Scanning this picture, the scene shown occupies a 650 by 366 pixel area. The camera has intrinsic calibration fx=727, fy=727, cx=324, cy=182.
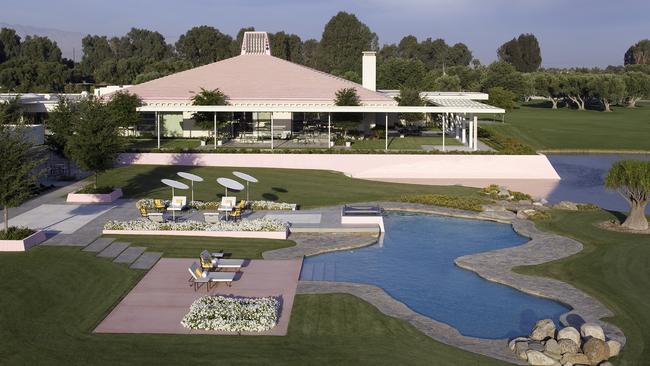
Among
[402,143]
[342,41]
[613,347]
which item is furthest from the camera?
[342,41]

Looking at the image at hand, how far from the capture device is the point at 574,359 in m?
15.1

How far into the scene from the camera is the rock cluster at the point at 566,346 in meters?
15.1

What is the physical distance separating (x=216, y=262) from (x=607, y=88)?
87.5m

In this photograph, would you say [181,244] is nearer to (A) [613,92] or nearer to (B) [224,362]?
(B) [224,362]

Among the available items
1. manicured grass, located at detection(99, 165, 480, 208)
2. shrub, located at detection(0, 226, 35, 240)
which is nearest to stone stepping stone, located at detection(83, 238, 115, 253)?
shrub, located at detection(0, 226, 35, 240)

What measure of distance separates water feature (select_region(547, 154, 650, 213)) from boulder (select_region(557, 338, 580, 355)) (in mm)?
18603

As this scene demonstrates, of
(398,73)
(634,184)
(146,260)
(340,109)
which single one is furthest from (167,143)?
(398,73)

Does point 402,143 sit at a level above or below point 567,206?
above

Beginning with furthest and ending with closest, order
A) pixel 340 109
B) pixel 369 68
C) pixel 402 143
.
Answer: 1. pixel 369 68
2. pixel 402 143
3. pixel 340 109

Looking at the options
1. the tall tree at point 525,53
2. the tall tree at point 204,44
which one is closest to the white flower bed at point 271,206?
the tall tree at point 204,44

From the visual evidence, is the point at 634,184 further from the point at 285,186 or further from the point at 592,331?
the point at 285,186

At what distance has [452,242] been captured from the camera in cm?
2586

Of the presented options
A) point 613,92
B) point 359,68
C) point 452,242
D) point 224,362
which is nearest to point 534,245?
point 452,242

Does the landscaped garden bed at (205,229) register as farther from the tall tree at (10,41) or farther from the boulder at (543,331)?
the tall tree at (10,41)
